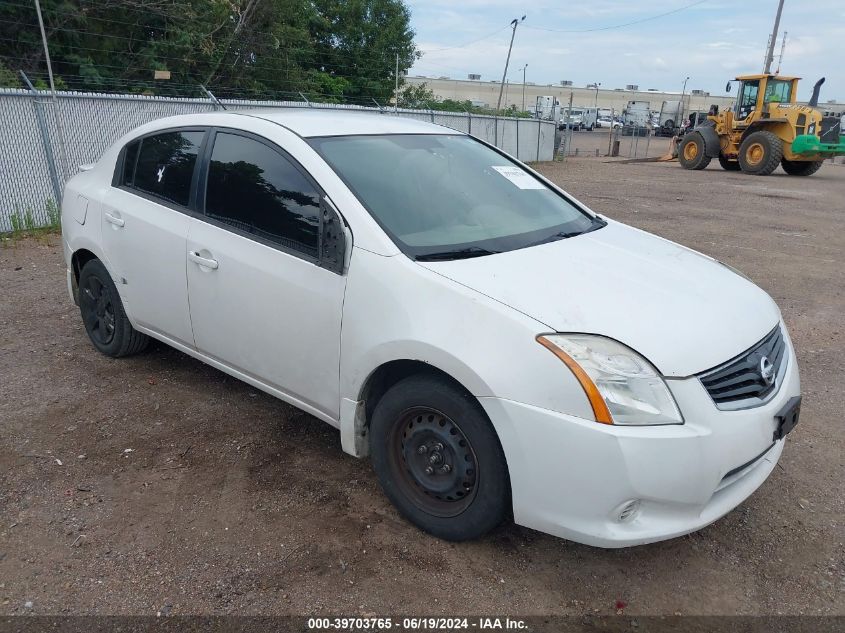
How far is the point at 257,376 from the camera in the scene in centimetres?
342

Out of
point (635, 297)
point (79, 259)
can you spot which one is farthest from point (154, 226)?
point (635, 297)

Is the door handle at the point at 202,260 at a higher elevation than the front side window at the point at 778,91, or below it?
below

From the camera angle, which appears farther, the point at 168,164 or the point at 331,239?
the point at 168,164

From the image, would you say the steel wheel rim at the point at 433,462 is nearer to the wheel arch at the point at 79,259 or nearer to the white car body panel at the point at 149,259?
the white car body panel at the point at 149,259

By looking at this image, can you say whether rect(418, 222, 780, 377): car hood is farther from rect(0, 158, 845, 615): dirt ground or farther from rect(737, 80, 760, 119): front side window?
rect(737, 80, 760, 119): front side window

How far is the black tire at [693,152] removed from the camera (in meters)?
22.8

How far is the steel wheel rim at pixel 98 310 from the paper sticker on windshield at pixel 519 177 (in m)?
2.65

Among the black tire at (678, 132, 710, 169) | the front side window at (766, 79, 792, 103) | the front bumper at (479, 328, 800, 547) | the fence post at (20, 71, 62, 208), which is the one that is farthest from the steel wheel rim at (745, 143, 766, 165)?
the front bumper at (479, 328, 800, 547)

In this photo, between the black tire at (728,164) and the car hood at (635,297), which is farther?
the black tire at (728,164)

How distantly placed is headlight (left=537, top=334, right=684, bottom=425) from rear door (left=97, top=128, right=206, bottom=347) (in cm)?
224

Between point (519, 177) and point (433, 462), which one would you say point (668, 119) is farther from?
point (433, 462)

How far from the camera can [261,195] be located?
3318 millimetres

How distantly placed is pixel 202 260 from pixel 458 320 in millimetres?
1622

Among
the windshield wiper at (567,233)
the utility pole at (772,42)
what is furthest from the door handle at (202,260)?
the utility pole at (772,42)
